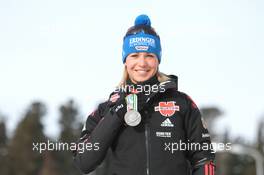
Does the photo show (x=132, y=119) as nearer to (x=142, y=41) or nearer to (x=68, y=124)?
(x=142, y=41)

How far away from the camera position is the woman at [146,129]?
164 inches

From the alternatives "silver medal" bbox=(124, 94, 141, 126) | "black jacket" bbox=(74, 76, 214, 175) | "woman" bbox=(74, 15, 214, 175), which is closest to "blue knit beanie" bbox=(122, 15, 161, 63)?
"woman" bbox=(74, 15, 214, 175)

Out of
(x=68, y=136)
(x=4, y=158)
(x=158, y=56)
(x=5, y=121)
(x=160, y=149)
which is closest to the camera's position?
(x=160, y=149)

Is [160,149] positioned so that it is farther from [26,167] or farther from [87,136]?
[26,167]

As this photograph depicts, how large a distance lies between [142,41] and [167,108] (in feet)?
1.87

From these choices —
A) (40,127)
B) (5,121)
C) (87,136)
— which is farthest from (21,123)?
(87,136)

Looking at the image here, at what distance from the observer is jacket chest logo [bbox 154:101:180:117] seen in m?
4.30

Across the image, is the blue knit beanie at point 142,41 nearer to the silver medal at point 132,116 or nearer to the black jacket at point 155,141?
the black jacket at point 155,141

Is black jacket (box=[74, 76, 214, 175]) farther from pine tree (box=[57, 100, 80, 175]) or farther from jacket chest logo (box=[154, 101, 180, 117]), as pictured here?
pine tree (box=[57, 100, 80, 175])

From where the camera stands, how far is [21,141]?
1901 inches

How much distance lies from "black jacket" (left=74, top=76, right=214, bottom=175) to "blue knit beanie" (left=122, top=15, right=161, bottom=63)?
320mm

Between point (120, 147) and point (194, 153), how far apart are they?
53cm

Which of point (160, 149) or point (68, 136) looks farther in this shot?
point (68, 136)

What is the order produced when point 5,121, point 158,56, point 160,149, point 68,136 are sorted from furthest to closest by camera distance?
point 5,121
point 68,136
point 158,56
point 160,149
